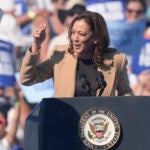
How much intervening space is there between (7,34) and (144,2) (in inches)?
58.9

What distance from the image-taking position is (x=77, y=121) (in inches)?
146

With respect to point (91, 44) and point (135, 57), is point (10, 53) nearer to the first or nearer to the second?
point (135, 57)

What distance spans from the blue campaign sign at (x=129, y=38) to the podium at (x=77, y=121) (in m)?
4.80

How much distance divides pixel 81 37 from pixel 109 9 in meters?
4.70

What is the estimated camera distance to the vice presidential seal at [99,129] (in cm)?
372

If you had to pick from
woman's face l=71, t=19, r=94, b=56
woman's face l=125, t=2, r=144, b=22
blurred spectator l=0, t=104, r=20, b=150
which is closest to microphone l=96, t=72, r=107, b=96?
woman's face l=71, t=19, r=94, b=56

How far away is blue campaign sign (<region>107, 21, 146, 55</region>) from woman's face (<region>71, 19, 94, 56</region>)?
14.6 feet

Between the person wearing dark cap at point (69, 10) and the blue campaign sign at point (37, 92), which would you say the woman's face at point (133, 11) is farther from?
the blue campaign sign at point (37, 92)

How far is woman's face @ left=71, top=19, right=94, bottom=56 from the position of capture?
4016mm

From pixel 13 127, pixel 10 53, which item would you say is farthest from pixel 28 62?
pixel 10 53

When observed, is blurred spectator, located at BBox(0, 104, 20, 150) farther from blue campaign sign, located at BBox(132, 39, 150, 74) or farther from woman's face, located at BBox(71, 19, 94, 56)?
woman's face, located at BBox(71, 19, 94, 56)

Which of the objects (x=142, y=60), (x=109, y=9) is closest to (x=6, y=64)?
(x=109, y=9)

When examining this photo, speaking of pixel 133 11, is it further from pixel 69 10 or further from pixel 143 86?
pixel 143 86

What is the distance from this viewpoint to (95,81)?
3994 mm
